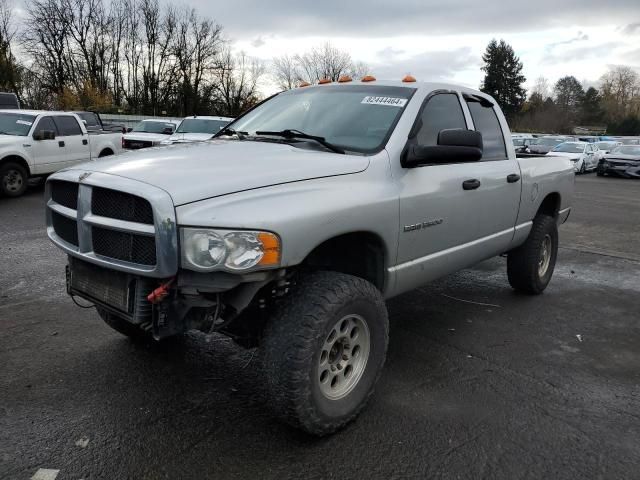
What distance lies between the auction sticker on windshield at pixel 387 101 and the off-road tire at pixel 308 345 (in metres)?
1.36

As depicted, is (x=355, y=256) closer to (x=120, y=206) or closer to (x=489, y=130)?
(x=120, y=206)

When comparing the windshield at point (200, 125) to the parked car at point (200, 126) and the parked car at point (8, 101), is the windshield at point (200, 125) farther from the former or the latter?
the parked car at point (8, 101)

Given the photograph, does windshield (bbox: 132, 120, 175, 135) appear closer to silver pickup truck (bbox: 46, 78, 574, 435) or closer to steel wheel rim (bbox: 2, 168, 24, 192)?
steel wheel rim (bbox: 2, 168, 24, 192)

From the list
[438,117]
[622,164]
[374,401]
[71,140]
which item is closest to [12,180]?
[71,140]

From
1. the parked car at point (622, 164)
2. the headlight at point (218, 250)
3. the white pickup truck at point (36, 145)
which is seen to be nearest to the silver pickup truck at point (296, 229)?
the headlight at point (218, 250)

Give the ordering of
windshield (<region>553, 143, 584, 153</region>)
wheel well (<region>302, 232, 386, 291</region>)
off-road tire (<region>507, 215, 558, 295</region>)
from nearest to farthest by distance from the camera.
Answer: wheel well (<region>302, 232, 386, 291</region>)
off-road tire (<region>507, 215, 558, 295</region>)
windshield (<region>553, 143, 584, 153</region>)

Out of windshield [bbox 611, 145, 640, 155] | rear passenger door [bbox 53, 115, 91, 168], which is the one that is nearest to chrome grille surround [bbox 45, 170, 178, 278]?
rear passenger door [bbox 53, 115, 91, 168]

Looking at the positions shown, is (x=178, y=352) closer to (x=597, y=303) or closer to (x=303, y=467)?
(x=303, y=467)

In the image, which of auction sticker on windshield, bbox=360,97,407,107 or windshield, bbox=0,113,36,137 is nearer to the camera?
auction sticker on windshield, bbox=360,97,407,107

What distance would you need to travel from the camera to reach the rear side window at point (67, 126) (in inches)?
502

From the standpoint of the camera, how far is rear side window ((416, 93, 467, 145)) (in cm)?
384

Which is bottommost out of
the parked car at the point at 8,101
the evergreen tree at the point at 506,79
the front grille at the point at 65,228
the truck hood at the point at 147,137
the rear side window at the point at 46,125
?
the front grille at the point at 65,228

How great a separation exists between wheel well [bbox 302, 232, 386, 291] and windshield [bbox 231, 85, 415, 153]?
0.57 m

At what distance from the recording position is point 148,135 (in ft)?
50.9
